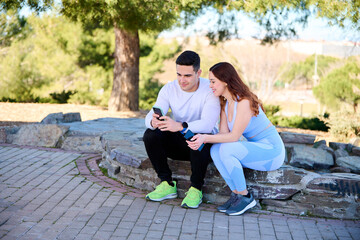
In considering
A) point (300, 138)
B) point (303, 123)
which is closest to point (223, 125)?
point (300, 138)

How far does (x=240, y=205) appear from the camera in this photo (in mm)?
3766

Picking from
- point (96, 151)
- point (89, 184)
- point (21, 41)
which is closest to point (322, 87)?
point (21, 41)

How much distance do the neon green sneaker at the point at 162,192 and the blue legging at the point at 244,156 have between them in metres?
0.56

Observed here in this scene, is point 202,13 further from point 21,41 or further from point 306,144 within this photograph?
point 21,41

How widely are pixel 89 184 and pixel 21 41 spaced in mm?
19870

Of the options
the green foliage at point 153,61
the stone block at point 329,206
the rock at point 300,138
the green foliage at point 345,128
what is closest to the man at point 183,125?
the stone block at point 329,206

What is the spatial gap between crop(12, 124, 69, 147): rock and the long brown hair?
3.46 m

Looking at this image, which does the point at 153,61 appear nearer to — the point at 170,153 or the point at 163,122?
the point at 170,153

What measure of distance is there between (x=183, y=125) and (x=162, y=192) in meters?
0.67

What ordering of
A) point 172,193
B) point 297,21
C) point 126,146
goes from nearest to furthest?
point 172,193 < point 126,146 < point 297,21

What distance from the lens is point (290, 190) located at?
389cm

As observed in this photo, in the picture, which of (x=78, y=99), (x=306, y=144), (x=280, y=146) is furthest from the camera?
(x=78, y=99)

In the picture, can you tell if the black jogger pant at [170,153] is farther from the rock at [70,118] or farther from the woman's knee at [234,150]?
the rock at [70,118]

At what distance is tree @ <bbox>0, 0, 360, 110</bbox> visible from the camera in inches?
306
